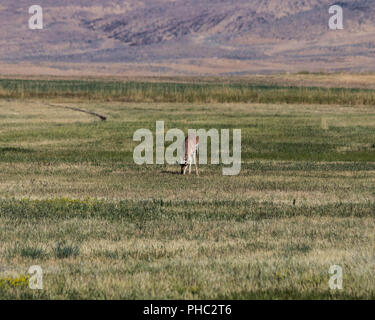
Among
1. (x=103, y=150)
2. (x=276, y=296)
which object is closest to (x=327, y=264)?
(x=276, y=296)

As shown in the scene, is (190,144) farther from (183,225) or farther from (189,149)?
(183,225)

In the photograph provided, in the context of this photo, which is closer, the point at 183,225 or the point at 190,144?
the point at 183,225

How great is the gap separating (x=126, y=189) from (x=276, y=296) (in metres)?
12.5

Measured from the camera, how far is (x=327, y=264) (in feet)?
38.9

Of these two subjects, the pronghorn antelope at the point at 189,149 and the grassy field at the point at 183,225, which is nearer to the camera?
the grassy field at the point at 183,225

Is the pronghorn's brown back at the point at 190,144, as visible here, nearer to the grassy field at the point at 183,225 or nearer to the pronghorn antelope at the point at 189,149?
the pronghorn antelope at the point at 189,149

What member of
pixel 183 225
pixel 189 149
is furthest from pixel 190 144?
pixel 183 225

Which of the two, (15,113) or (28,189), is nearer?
(28,189)

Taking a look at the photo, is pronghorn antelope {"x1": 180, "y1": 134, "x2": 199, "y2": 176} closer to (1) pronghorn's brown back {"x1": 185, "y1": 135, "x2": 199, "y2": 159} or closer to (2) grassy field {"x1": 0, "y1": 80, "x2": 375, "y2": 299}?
(1) pronghorn's brown back {"x1": 185, "y1": 135, "x2": 199, "y2": 159}

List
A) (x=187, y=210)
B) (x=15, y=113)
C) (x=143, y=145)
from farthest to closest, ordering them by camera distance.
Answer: (x=15, y=113) < (x=143, y=145) < (x=187, y=210)

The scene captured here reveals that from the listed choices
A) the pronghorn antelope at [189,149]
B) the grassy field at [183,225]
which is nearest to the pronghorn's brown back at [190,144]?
the pronghorn antelope at [189,149]
